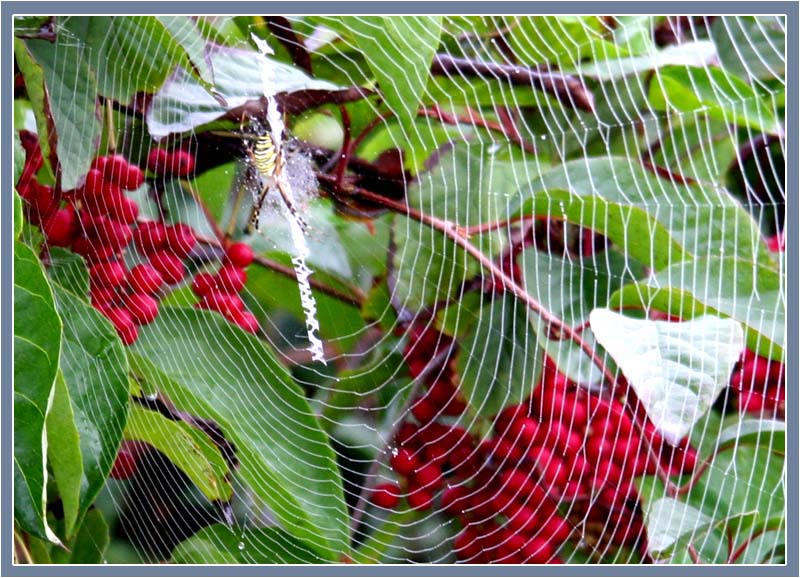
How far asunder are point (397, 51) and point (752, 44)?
0.21 m

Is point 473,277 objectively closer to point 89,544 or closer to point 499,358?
point 499,358

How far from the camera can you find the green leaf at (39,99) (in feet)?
1.38

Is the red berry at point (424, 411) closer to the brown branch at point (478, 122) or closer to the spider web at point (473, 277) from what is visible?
the spider web at point (473, 277)

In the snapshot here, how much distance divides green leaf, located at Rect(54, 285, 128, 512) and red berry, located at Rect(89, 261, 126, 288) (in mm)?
12

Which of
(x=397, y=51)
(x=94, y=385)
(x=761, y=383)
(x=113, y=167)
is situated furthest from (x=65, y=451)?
(x=761, y=383)

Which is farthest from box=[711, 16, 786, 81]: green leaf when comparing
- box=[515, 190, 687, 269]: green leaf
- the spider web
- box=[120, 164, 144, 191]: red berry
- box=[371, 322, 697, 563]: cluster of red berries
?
box=[120, 164, 144, 191]: red berry

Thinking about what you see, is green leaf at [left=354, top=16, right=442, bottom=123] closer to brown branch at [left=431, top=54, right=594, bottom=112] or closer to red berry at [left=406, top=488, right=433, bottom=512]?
brown branch at [left=431, top=54, right=594, bottom=112]

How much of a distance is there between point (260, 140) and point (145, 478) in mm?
189

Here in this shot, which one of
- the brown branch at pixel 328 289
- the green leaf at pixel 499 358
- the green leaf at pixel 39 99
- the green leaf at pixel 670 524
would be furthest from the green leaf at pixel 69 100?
the green leaf at pixel 670 524

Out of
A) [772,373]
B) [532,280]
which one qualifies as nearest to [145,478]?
[532,280]

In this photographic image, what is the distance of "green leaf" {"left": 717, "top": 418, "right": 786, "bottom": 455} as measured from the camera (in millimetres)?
460

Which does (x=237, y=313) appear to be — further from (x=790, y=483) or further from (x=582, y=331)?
(x=790, y=483)

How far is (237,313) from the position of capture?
0.43 meters

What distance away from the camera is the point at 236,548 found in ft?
1.50
